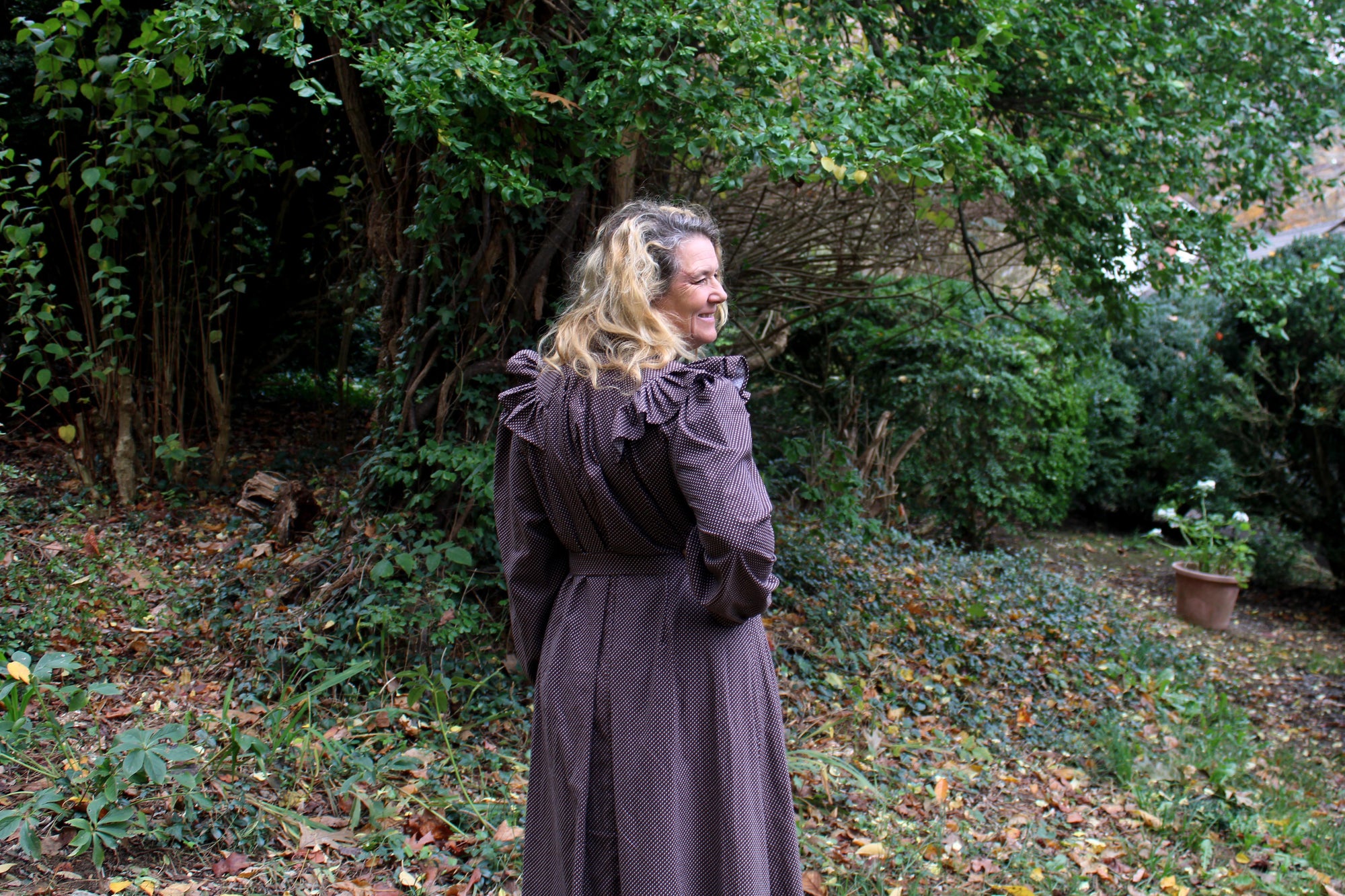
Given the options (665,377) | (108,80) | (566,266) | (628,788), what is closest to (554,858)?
(628,788)

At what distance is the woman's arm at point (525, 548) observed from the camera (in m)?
2.03

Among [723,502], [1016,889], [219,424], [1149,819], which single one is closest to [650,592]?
[723,502]

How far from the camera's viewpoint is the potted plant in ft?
22.7

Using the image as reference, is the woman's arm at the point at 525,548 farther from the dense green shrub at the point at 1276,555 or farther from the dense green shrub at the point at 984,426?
the dense green shrub at the point at 1276,555

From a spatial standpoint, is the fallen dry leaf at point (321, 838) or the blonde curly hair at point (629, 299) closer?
the blonde curly hair at point (629, 299)

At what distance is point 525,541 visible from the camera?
2.04 meters

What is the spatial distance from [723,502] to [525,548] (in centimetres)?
54

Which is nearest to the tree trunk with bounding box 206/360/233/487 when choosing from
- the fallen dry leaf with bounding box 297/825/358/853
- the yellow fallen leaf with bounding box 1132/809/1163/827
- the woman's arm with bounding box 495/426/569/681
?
the fallen dry leaf with bounding box 297/825/358/853

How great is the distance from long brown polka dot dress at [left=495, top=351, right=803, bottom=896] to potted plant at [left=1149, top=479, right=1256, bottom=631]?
6.15 meters

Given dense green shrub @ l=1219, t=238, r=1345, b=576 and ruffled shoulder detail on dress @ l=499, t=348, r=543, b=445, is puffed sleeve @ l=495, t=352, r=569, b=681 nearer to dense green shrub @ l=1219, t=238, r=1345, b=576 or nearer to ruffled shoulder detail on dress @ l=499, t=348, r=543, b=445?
ruffled shoulder detail on dress @ l=499, t=348, r=543, b=445

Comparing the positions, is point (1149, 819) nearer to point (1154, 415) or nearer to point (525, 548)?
point (525, 548)

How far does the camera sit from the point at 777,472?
20.9 ft

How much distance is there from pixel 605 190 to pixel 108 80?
263cm

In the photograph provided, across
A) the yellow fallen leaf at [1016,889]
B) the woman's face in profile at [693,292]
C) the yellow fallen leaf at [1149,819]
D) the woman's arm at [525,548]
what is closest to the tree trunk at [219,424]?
the woman's arm at [525,548]
